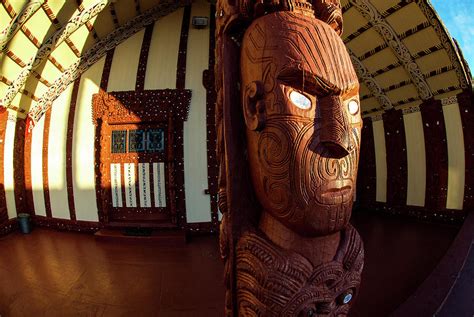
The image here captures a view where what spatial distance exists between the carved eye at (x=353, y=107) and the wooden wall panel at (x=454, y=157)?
4798 millimetres

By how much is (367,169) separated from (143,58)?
5524 millimetres

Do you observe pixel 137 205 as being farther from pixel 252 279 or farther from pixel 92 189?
pixel 252 279

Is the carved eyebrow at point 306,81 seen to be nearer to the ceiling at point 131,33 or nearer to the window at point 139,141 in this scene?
the window at point 139,141

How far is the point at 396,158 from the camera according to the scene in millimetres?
5105

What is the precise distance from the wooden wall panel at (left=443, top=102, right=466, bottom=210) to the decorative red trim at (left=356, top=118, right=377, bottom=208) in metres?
1.30

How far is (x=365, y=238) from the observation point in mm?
3852

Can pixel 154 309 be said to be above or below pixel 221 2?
below

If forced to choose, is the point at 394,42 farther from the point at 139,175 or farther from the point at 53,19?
the point at 53,19

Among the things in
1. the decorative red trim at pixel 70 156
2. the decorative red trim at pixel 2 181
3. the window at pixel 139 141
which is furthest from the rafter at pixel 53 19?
→ the decorative red trim at pixel 2 181

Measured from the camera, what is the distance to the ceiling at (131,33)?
11.3 ft

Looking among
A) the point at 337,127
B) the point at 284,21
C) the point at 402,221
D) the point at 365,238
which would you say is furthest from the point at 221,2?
the point at 402,221

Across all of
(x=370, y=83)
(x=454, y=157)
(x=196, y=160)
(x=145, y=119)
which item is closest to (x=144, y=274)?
(x=196, y=160)

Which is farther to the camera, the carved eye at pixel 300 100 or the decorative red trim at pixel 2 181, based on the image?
the decorative red trim at pixel 2 181

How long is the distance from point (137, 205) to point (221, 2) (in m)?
3.85
